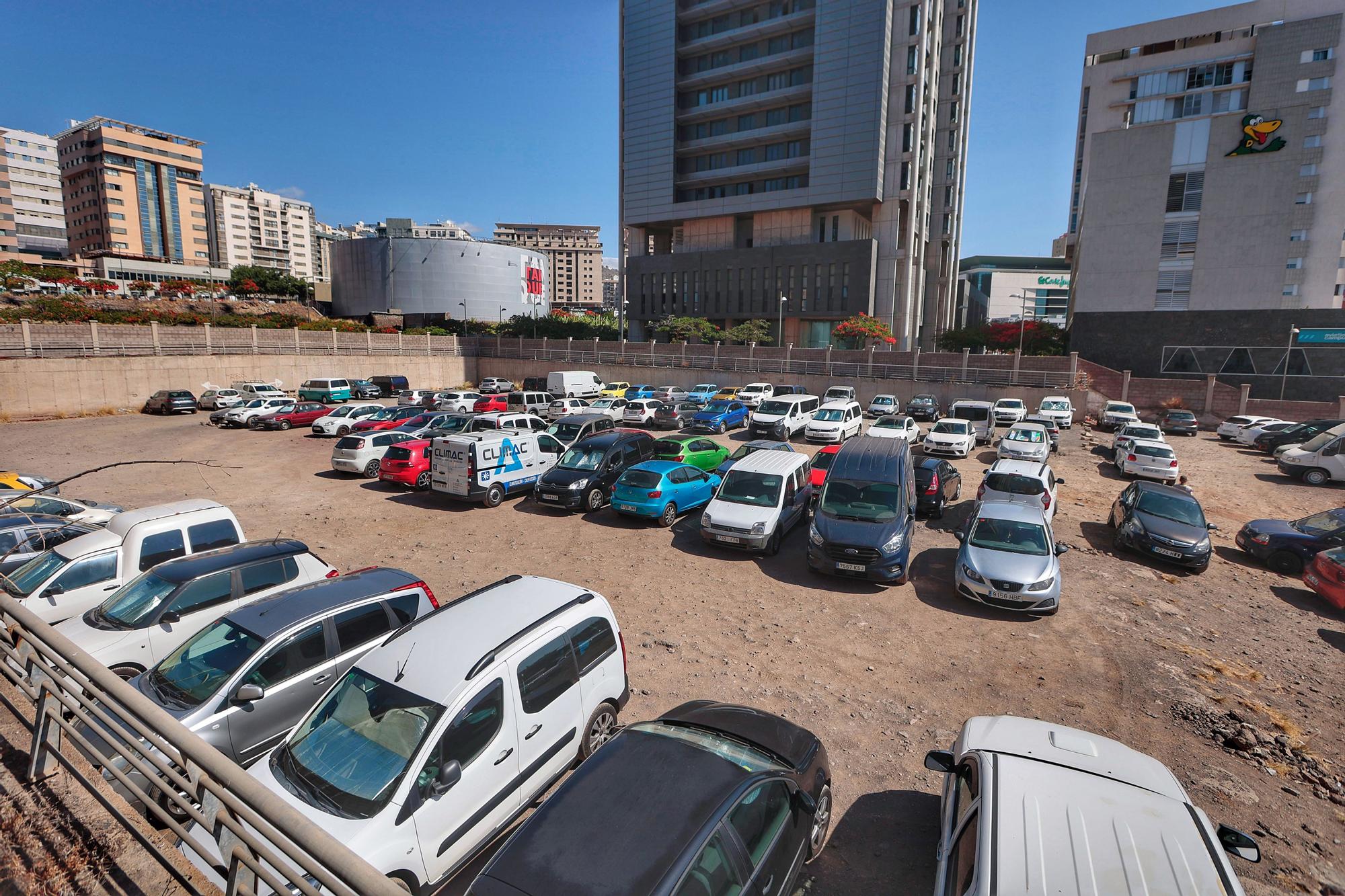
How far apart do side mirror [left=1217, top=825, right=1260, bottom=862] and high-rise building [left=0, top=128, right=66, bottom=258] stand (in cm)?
13823

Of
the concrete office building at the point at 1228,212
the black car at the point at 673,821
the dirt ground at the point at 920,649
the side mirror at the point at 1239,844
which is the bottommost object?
the dirt ground at the point at 920,649

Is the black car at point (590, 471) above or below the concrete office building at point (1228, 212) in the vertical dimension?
below

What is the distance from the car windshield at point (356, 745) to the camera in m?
4.07

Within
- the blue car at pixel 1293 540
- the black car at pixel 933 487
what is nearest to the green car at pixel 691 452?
the black car at pixel 933 487

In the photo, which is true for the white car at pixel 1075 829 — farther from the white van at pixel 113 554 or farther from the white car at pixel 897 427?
the white car at pixel 897 427

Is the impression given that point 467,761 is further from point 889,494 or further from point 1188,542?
point 1188,542

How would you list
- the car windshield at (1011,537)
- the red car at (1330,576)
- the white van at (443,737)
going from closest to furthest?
the white van at (443,737), the red car at (1330,576), the car windshield at (1011,537)

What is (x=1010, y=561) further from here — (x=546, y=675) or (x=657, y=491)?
(x=546, y=675)

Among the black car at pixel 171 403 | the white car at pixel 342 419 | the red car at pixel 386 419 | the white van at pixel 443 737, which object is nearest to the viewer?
the white van at pixel 443 737

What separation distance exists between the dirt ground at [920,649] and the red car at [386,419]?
7762 mm

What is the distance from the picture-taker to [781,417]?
82.7 ft

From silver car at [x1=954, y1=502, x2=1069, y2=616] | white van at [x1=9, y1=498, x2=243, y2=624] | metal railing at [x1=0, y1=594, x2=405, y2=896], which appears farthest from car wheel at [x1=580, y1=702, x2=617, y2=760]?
white van at [x1=9, y1=498, x2=243, y2=624]

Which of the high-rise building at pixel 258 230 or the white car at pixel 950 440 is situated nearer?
the white car at pixel 950 440

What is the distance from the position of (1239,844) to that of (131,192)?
139m
